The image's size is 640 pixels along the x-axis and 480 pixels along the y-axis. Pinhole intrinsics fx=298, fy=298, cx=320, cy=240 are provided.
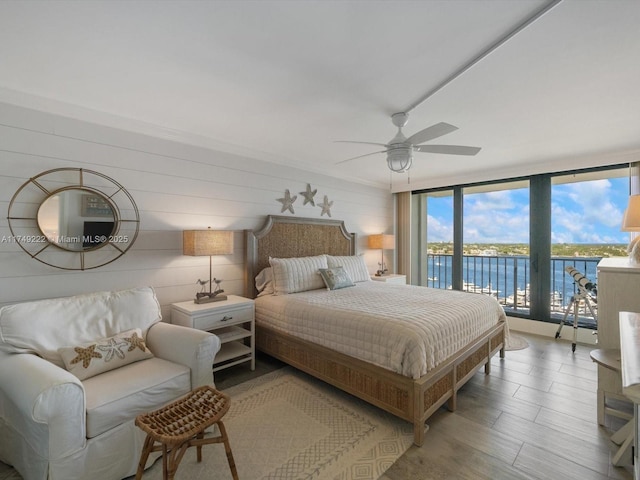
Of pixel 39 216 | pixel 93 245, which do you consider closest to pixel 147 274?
pixel 93 245

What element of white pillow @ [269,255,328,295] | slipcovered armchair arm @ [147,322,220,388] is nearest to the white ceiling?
white pillow @ [269,255,328,295]

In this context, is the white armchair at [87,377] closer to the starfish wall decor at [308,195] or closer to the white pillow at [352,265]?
the white pillow at [352,265]

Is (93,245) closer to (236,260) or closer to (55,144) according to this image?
(55,144)

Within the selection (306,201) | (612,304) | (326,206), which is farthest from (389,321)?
(326,206)

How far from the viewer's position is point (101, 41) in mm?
1732

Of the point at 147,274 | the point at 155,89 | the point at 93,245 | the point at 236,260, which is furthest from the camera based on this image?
the point at 236,260

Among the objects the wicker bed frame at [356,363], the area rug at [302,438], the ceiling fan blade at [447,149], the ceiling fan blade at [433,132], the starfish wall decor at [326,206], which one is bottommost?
the area rug at [302,438]

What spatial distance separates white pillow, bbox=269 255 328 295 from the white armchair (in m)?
1.33

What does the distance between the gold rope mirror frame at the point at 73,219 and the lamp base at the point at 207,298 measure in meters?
Answer: 0.81

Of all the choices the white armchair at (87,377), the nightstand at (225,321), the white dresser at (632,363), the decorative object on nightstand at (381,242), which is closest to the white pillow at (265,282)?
the nightstand at (225,321)

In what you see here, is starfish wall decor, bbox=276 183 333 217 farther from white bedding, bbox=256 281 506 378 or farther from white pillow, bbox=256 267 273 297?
white bedding, bbox=256 281 506 378

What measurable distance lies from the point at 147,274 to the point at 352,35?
2.76m

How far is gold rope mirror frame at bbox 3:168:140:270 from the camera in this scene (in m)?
2.38

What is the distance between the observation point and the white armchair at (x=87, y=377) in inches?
59.0
